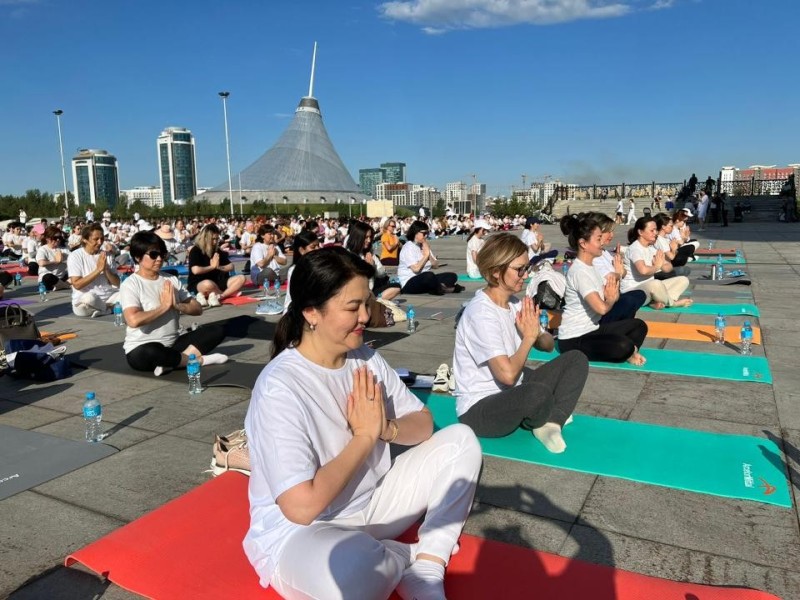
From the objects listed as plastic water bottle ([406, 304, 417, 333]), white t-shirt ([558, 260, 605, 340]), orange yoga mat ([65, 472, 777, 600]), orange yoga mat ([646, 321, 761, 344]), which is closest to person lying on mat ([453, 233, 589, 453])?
orange yoga mat ([65, 472, 777, 600])

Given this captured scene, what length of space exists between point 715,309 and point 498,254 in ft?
19.9

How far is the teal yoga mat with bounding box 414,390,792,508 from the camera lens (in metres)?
3.47

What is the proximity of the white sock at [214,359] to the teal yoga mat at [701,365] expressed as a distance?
2.92 metres

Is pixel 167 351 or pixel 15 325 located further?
pixel 15 325

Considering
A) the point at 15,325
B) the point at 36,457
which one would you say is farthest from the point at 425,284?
the point at 36,457

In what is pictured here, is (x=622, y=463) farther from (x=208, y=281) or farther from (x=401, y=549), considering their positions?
(x=208, y=281)

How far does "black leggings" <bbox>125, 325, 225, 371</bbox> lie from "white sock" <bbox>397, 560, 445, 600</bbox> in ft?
13.0

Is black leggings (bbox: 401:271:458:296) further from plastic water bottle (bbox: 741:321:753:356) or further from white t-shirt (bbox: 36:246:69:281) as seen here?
white t-shirt (bbox: 36:246:69:281)

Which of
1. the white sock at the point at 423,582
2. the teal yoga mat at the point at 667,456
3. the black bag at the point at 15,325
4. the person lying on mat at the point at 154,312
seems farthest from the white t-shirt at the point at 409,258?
the white sock at the point at 423,582

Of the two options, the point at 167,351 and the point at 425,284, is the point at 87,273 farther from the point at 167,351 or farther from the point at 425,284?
the point at 425,284

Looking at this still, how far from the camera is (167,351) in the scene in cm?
581

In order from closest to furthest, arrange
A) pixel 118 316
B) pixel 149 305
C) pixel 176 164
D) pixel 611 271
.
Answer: pixel 149 305 → pixel 611 271 → pixel 118 316 → pixel 176 164

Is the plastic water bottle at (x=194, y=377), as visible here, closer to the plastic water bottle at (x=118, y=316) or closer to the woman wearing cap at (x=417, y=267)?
the plastic water bottle at (x=118, y=316)

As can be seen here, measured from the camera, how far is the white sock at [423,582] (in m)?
A: 2.36
